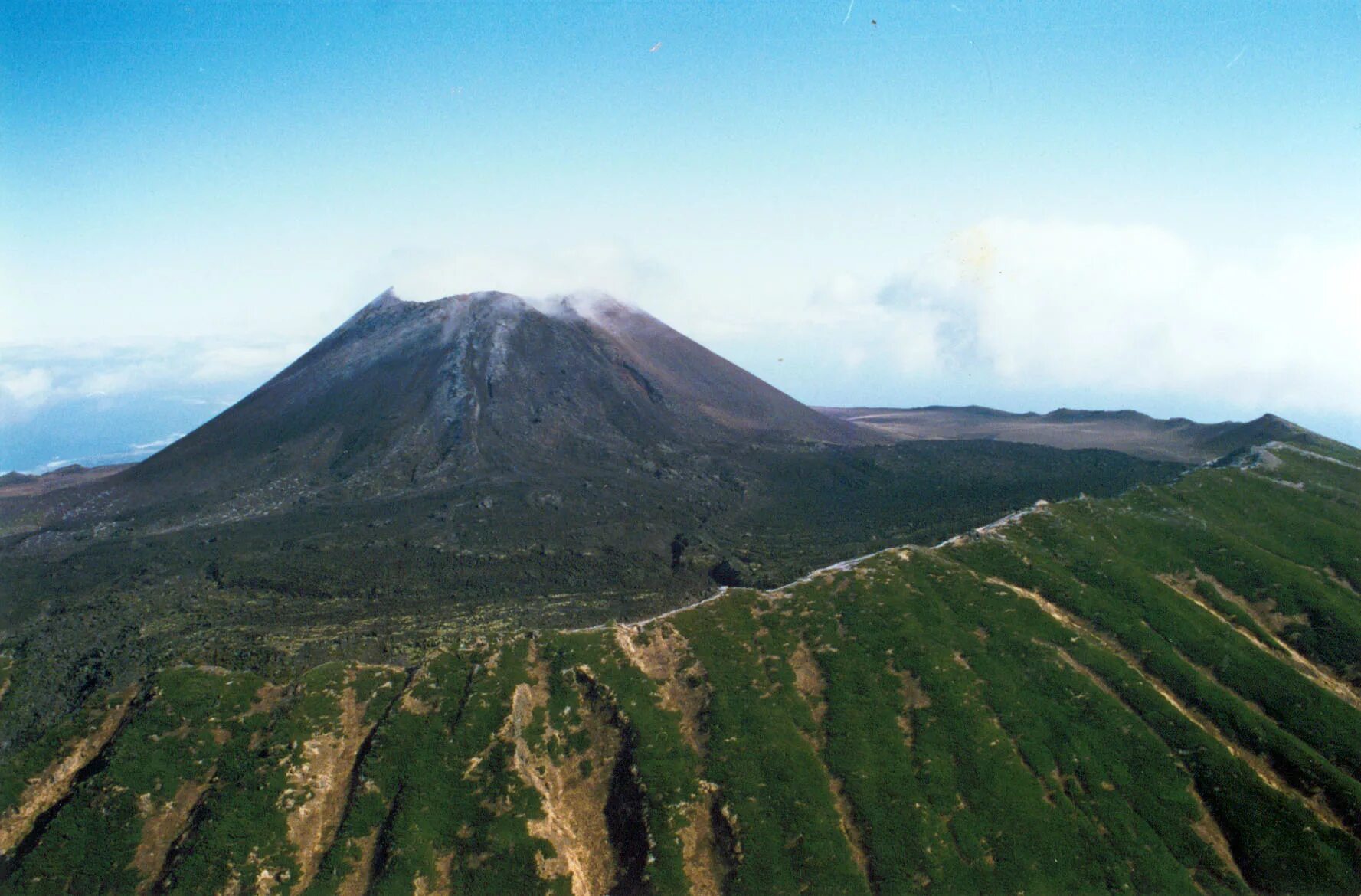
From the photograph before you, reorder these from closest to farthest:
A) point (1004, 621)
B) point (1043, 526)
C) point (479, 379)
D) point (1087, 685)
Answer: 1. point (1087, 685)
2. point (1004, 621)
3. point (1043, 526)
4. point (479, 379)

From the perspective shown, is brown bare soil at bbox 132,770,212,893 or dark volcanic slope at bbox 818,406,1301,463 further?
dark volcanic slope at bbox 818,406,1301,463

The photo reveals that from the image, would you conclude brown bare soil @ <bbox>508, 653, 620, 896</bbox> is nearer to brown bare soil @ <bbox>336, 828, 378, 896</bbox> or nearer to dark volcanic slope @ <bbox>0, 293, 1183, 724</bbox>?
brown bare soil @ <bbox>336, 828, 378, 896</bbox>

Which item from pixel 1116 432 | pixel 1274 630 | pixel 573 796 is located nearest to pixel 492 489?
pixel 573 796

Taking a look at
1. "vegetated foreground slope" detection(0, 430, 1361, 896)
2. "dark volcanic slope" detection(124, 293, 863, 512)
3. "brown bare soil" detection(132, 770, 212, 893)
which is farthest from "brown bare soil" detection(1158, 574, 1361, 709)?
"brown bare soil" detection(132, 770, 212, 893)

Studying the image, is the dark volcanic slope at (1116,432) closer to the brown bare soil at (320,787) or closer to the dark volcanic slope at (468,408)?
the dark volcanic slope at (468,408)

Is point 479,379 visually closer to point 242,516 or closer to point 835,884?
point 242,516

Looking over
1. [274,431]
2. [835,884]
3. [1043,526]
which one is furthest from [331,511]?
[1043,526]
